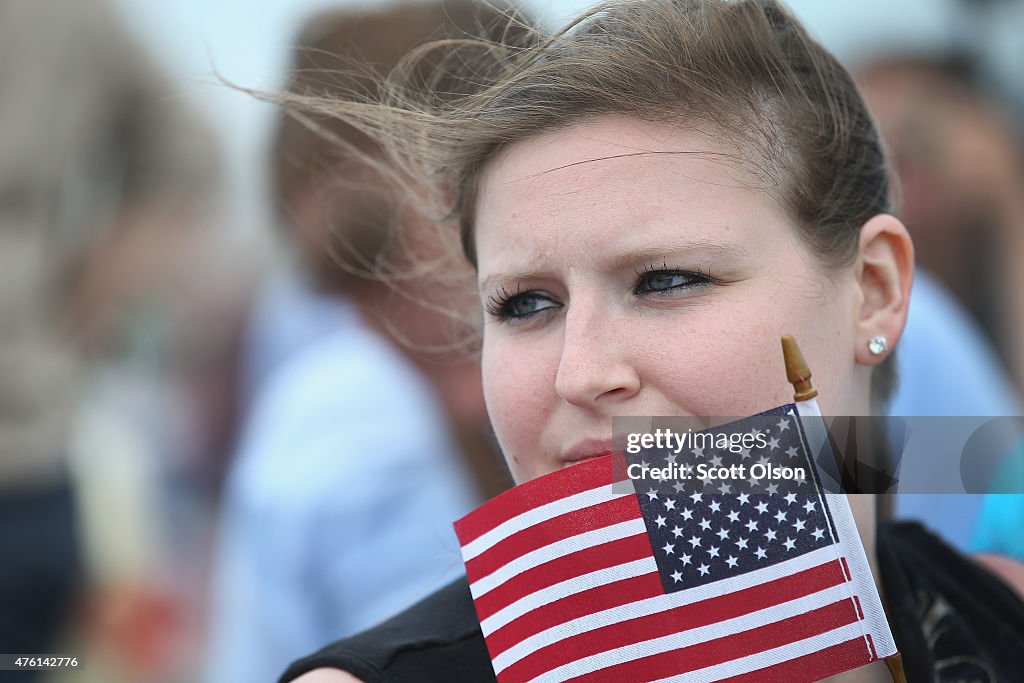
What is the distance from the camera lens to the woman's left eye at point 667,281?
2.29 m

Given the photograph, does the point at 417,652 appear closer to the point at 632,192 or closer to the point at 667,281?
the point at 667,281

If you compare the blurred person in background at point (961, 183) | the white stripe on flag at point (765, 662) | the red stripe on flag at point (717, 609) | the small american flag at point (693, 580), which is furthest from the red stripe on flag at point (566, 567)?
the blurred person in background at point (961, 183)

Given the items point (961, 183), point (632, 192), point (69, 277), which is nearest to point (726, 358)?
point (632, 192)

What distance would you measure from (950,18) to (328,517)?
4089 mm

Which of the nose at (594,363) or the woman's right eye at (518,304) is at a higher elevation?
the woman's right eye at (518,304)

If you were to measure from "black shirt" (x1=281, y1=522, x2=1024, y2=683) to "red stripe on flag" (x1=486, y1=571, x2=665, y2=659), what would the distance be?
172 millimetres

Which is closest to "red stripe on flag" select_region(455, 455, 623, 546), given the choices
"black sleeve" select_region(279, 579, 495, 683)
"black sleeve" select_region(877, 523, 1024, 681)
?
"black sleeve" select_region(279, 579, 495, 683)

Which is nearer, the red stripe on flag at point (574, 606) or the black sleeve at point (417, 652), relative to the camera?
the red stripe on flag at point (574, 606)

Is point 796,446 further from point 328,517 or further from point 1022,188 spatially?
Answer: point 1022,188

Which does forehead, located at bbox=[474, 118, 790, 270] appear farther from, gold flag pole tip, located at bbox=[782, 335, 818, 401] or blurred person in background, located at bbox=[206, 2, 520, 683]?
blurred person in background, located at bbox=[206, 2, 520, 683]

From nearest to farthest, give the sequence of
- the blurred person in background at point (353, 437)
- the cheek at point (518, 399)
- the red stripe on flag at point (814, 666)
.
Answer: the red stripe on flag at point (814, 666) → the cheek at point (518, 399) → the blurred person in background at point (353, 437)

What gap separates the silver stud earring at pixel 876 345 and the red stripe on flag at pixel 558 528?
25.4 inches

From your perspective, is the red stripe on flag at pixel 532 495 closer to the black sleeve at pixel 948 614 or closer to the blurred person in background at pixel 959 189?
the black sleeve at pixel 948 614

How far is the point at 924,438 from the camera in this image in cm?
327
